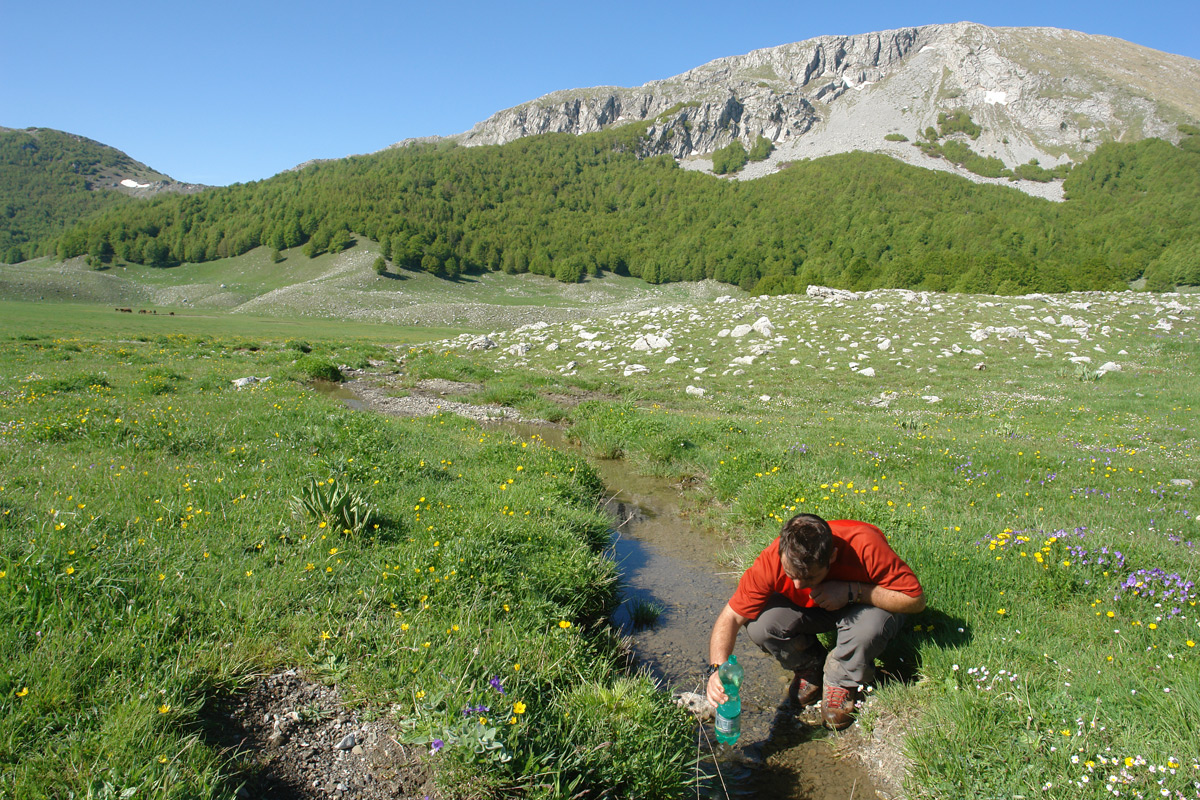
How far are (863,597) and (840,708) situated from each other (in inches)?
35.8

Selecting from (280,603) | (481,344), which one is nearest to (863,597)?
(280,603)

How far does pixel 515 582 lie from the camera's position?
5.35 meters

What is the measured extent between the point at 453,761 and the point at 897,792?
291 centimetres

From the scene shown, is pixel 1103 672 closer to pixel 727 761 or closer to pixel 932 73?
pixel 727 761

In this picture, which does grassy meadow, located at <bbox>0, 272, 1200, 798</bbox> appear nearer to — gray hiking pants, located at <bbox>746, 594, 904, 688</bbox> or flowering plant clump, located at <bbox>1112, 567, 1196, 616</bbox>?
flowering plant clump, located at <bbox>1112, 567, 1196, 616</bbox>

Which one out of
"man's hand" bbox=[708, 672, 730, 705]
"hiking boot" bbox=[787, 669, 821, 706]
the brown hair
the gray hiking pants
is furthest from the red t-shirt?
"hiking boot" bbox=[787, 669, 821, 706]

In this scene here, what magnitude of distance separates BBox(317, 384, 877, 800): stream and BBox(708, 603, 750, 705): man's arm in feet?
1.40

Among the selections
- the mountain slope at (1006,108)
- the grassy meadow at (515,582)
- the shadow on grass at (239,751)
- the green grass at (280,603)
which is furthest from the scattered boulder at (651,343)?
the mountain slope at (1006,108)

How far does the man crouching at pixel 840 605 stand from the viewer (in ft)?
14.0

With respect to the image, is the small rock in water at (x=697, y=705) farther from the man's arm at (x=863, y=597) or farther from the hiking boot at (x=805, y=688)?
the man's arm at (x=863, y=597)

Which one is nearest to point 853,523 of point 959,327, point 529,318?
point 959,327

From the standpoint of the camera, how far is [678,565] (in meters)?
7.29

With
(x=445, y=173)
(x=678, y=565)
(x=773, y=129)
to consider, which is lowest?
(x=678, y=565)

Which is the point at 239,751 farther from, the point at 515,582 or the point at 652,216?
the point at 652,216
